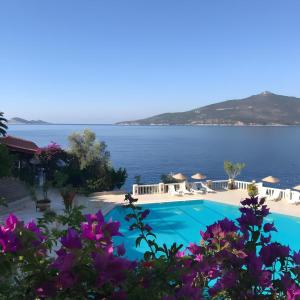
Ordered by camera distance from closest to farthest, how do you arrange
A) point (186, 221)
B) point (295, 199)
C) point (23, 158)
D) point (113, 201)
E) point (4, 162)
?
1. point (4, 162)
2. point (186, 221)
3. point (295, 199)
4. point (113, 201)
5. point (23, 158)

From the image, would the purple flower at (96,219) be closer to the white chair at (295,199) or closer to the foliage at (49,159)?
the white chair at (295,199)

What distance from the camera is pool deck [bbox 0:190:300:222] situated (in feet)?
54.0

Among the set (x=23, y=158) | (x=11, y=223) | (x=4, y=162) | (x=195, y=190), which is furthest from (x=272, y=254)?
(x=23, y=158)

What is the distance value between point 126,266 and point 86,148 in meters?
24.1

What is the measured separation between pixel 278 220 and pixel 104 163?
12581 millimetres

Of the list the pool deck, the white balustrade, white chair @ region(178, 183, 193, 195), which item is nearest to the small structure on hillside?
the pool deck

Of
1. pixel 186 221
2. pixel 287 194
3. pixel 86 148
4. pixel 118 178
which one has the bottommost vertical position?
pixel 186 221

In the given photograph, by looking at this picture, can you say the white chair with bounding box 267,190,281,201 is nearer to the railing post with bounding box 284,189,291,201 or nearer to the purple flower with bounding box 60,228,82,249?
the railing post with bounding box 284,189,291,201

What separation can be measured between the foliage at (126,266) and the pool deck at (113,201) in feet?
47.1

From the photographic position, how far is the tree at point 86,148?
24672mm

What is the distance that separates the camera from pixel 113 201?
1892 centimetres

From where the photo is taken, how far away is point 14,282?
174 centimetres

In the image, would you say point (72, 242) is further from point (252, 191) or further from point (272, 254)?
point (252, 191)

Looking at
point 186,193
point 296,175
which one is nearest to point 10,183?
point 186,193
